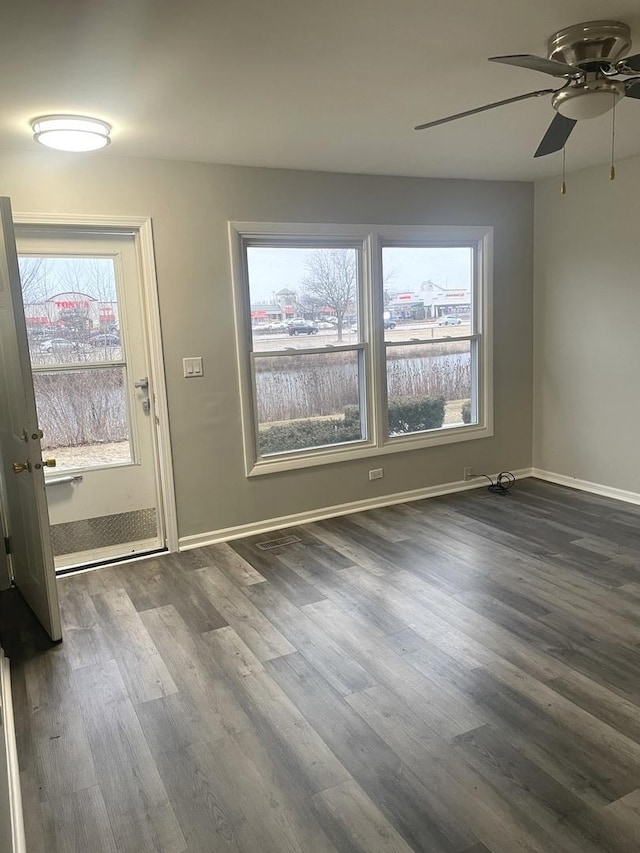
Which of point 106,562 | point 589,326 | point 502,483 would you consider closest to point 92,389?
point 106,562

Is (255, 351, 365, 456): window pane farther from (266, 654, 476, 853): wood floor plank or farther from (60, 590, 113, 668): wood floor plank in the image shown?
(266, 654, 476, 853): wood floor plank

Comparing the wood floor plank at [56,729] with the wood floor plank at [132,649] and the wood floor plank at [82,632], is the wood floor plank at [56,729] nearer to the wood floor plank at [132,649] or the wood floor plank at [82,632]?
the wood floor plank at [82,632]

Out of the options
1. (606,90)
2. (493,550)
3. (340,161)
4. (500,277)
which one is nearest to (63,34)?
(606,90)

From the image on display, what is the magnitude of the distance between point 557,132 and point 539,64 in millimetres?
741

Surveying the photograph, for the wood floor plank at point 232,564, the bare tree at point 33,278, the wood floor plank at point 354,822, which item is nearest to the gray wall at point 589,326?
the wood floor plank at point 232,564

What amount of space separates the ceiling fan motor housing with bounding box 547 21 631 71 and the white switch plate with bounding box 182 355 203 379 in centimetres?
252

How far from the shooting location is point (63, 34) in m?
2.06

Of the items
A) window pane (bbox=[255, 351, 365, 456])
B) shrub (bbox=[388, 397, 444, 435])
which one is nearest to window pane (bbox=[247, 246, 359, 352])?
window pane (bbox=[255, 351, 365, 456])

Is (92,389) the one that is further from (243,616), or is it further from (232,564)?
(243,616)

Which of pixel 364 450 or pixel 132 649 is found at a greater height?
pixel 364 450

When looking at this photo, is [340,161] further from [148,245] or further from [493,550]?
[493,550]

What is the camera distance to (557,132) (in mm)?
2775

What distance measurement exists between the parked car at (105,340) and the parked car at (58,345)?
9 cm

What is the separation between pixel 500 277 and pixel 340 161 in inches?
71.4
